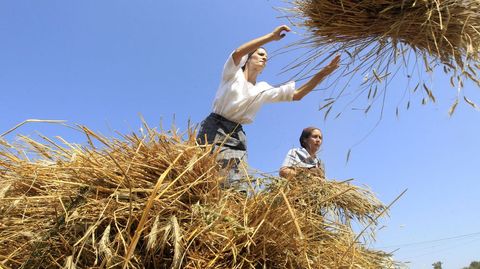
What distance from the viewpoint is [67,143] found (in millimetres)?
1508

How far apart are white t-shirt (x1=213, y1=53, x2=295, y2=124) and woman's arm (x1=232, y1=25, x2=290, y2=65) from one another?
0.03m

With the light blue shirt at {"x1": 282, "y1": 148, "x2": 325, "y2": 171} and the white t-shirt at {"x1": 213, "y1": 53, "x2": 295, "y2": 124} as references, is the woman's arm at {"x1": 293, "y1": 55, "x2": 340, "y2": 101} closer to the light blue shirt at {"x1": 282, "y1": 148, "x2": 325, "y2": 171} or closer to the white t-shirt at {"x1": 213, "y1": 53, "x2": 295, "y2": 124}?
the white t-shirt at {"x1": 213, "y1": 53, "x2": 295, "y2": 124}

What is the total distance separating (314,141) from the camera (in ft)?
9.07

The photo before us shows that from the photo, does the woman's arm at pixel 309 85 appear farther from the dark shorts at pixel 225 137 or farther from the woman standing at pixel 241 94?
the dark shorts at pixel 225 137

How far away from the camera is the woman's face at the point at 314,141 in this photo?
2.76 m

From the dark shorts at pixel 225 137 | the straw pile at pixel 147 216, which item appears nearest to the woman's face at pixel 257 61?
the dark shorts at pixel 225 137

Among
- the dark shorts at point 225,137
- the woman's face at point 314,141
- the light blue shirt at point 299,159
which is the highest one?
the woman's face at point 314,141

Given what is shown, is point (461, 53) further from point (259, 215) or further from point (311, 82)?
point (259, 215)

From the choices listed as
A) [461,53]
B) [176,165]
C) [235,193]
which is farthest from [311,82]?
[176,165]

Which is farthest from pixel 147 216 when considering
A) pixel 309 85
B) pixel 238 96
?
pixel 309 85

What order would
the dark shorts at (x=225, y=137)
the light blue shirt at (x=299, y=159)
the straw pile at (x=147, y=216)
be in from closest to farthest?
the straw pile at (x=147, y=216), the dark shorts at (x=225, y=137), the light blue shirt at (x=299, y=159)

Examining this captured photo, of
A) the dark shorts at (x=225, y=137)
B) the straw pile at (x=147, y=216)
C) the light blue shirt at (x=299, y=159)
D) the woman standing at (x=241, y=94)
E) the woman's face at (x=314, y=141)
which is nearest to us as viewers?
the straw pile at (x=147, y=216)

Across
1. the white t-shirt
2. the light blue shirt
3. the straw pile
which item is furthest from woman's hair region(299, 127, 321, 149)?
the straw pile

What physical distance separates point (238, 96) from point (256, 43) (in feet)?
0.90
